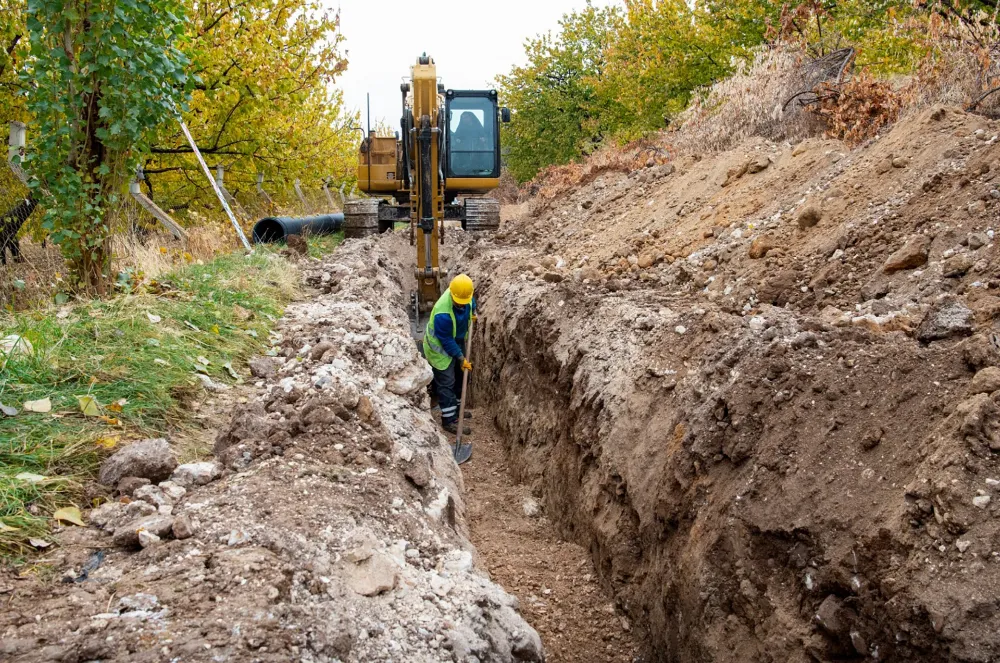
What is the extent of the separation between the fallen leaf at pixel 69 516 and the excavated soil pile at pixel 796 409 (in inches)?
126

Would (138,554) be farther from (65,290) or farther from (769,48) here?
(769,48)

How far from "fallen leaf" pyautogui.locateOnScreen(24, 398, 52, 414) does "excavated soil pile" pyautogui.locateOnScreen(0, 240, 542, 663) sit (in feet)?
2.11

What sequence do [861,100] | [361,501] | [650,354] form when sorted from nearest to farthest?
[361,501], [650,354], [861,100]

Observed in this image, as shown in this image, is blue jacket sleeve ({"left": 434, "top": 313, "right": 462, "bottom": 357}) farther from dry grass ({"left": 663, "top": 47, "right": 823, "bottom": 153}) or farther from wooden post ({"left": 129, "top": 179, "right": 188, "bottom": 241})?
dry grass ({"left": 663, "top": 47, "right": 823, "bottom": 153})

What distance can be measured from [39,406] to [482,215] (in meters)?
11.9

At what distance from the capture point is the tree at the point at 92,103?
6.29m

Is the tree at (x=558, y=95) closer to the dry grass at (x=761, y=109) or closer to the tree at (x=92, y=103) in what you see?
the dry grass at (x=761, y=109)

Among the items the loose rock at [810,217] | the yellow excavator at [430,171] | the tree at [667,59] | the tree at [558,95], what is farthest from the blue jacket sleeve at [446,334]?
the tree at [558,95]

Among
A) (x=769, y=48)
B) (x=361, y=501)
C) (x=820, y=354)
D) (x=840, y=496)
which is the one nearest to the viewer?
(x=840, y=496)

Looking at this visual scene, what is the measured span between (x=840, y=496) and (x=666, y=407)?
1860mm

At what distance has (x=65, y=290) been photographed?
685 centimetres

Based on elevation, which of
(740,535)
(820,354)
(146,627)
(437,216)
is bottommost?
(740,535)

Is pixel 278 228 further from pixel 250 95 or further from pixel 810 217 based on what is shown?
pixel 810 217

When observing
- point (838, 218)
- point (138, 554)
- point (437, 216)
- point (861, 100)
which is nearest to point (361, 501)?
point (138, 554)
